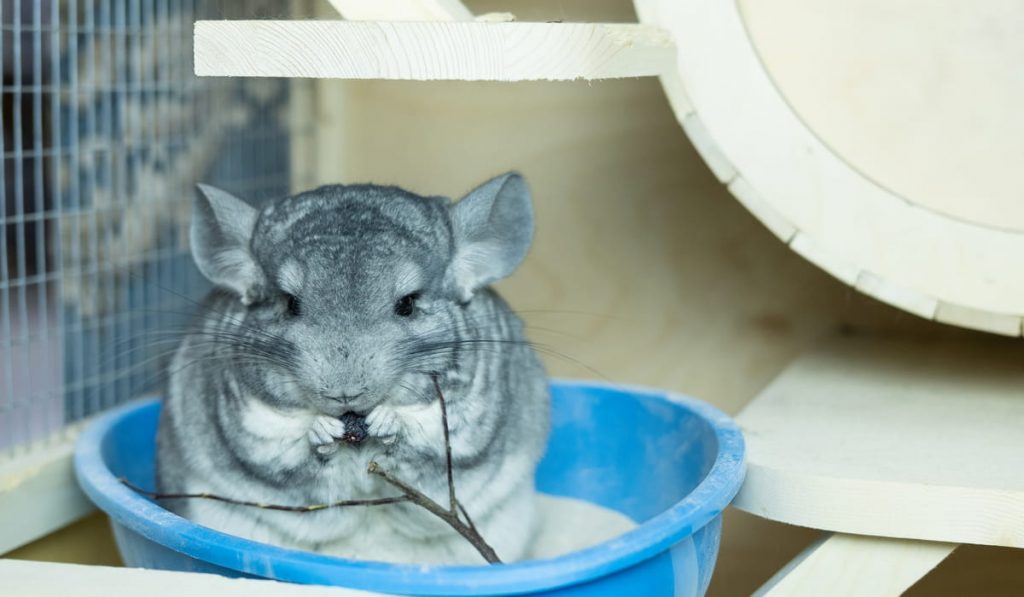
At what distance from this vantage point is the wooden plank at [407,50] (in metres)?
1.15

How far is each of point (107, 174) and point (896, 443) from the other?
49.8 inches

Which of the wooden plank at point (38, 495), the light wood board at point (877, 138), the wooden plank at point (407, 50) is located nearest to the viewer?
the wooden plank at point (407, 50)

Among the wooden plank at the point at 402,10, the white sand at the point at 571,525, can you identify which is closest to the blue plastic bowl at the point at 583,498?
the white sand at the point at 571,525

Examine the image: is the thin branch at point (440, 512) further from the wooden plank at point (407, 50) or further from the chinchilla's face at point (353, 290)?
the wooden plank at point (407, 50)

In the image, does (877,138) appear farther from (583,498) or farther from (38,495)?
(38,495)

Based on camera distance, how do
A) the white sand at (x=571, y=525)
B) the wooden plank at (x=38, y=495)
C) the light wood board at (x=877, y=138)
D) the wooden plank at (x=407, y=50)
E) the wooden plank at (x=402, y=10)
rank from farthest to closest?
the white sand at (x=571, y=525) → the wooden plank at (x=38, y=495) → the light wood board at (x=877, y=138) → the wooden plank at (x=402, y=10) → the wooden plank at (x=407, y=50)

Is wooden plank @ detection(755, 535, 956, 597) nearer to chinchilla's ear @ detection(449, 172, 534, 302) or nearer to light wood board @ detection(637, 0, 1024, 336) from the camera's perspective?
light wood board @ detection(637, 0, 1024, 336)

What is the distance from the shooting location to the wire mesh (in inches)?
68.6

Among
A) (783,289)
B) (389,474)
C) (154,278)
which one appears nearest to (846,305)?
(783,289)

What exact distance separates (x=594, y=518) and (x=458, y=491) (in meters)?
0.37

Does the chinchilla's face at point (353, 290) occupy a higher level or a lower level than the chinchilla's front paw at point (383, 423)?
higher

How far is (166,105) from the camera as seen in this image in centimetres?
197

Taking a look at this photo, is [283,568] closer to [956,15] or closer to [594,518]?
[594,518]

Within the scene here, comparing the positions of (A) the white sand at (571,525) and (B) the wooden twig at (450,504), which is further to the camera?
(A) the white sand at (571,525)
